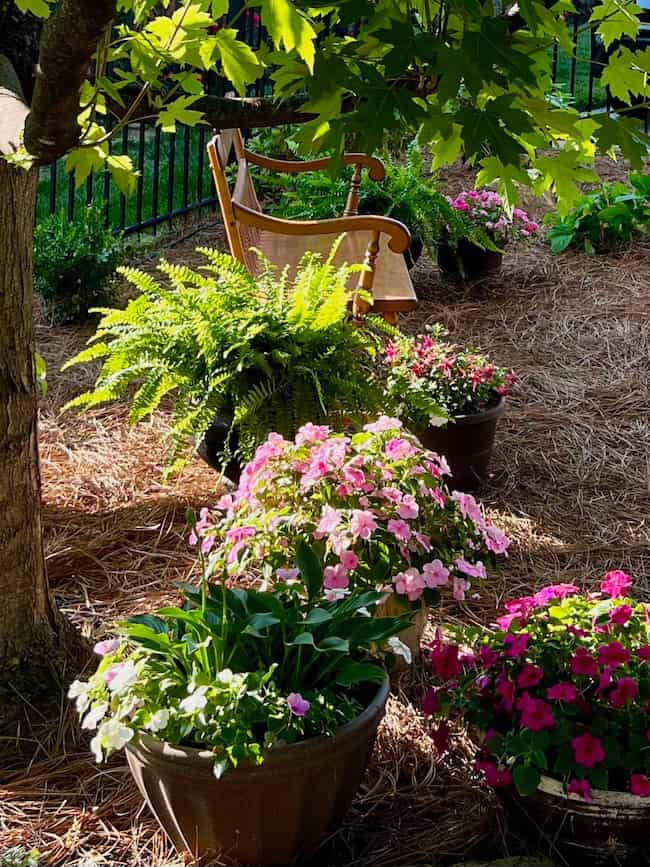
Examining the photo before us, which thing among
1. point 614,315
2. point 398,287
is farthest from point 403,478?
point 614,315

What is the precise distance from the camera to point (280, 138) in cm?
680

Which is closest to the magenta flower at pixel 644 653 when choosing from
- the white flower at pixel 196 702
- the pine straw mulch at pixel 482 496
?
the pine straw mulch at pixel 482 496

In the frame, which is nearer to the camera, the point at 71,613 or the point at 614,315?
the point at 71,613

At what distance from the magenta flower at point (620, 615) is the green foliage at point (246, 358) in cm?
124

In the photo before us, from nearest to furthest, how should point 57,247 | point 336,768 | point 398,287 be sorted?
point 336,768
point 398,287
point 57,247

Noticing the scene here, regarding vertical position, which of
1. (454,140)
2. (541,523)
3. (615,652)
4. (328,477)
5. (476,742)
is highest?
(454,140)

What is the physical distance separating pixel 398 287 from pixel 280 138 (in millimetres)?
2705

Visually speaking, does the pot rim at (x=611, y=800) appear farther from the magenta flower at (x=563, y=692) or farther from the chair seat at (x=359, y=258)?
the chair seat at (x=359, y=258)

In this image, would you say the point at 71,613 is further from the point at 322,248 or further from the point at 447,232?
the point at 447,232

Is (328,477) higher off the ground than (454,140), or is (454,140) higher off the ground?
(454,140)

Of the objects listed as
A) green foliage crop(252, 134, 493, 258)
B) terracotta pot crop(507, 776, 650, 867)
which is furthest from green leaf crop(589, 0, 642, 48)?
green foliage crop(252, 134, 493, 258)

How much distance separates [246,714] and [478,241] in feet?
14.0

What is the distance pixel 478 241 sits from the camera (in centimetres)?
582

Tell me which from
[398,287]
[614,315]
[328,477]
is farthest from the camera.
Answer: [614,315]
